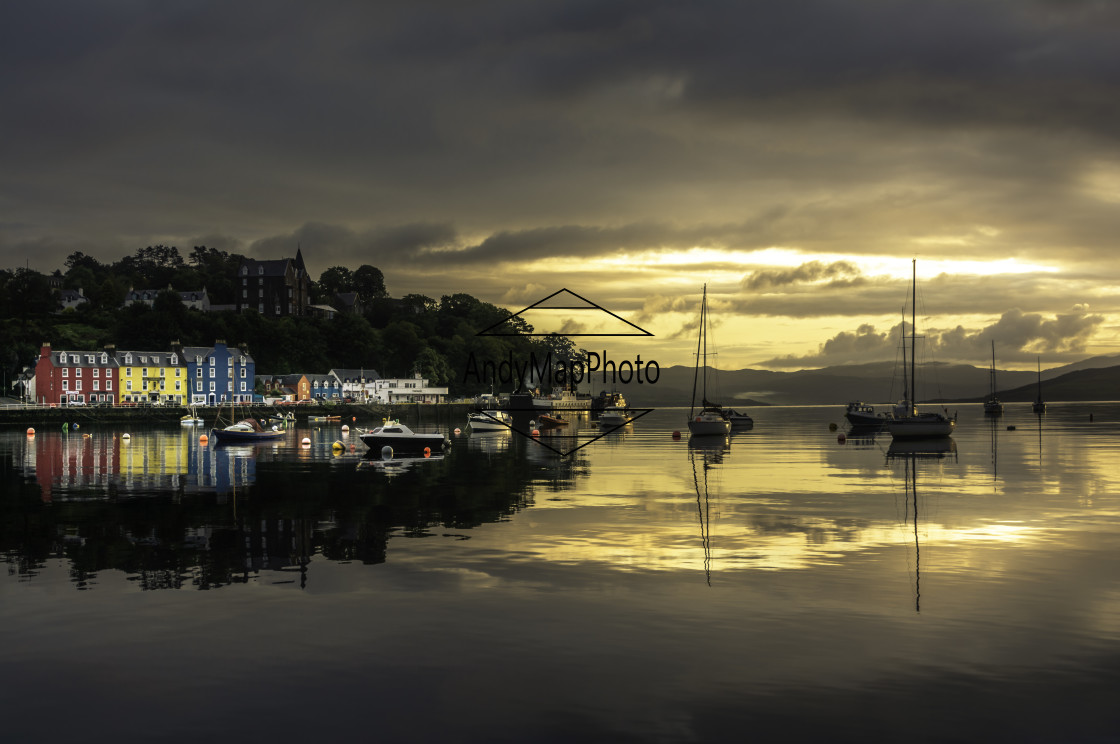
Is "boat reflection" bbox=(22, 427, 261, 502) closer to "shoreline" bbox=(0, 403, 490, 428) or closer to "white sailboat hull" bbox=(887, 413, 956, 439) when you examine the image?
"shoreline" bbox=(0, 403, 490, 428)

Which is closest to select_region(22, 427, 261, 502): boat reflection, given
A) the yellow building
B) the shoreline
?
the shoreline

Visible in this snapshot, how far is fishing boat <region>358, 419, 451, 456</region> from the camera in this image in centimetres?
7469

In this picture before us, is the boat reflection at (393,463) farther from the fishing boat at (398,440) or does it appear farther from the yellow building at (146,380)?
the yellow building at (146,380)

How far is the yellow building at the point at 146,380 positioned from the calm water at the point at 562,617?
535 feet

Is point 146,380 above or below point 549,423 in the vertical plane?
above

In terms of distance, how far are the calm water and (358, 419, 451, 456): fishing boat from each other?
1210 inches

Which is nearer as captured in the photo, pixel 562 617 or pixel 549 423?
pixel 562 617

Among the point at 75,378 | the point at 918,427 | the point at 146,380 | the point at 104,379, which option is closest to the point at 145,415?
the point at 104,379

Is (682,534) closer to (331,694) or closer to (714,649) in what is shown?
(714,649)

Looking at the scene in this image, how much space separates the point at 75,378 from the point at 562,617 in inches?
7605

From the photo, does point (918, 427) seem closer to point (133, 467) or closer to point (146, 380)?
point (133, 467)

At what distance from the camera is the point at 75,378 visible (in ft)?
613

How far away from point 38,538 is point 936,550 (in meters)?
Answer: 28.9

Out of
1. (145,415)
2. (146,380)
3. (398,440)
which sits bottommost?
(145,415)
